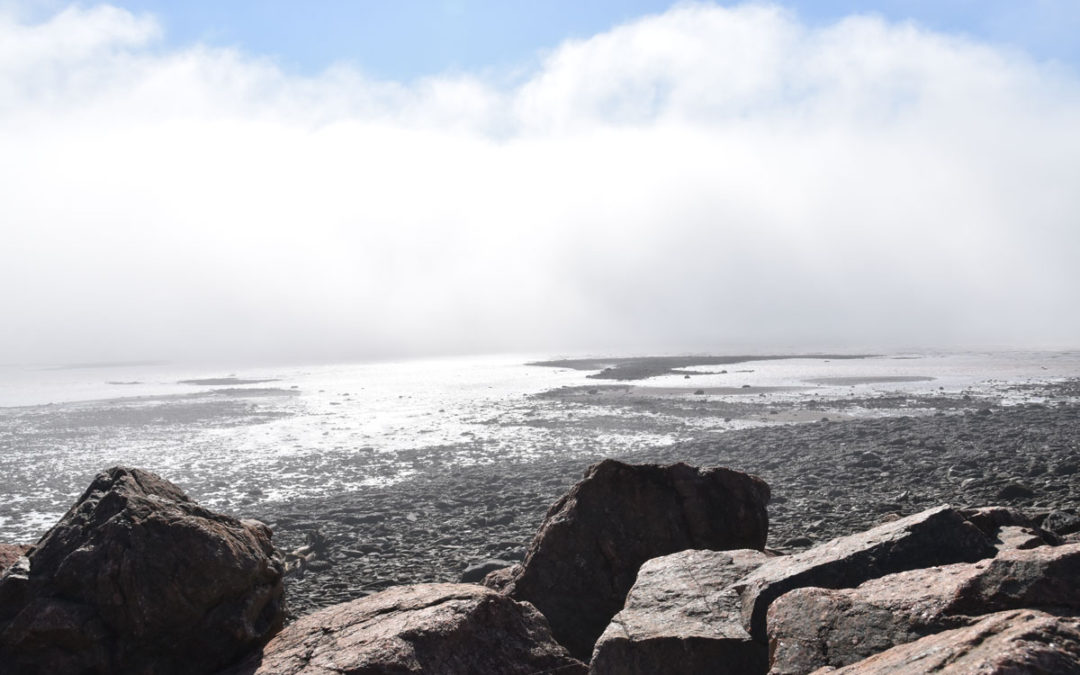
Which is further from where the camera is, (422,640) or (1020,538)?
(1020,538)

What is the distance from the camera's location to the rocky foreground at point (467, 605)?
182 inches

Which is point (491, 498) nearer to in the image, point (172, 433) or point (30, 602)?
point (30, 602)

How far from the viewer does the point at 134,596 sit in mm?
5980

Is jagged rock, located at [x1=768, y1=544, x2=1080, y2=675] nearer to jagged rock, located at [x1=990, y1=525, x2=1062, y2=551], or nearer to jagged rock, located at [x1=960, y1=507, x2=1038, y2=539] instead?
jagged rock, located at [x1=990, y1=525, x2=1062, y2=551]

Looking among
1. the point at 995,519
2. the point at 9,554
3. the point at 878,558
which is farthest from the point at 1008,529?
the point at 9,554

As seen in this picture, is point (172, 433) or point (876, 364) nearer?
point (172, 433)

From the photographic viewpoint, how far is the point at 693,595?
6461 millimetres

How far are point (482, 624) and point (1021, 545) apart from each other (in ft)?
15.2

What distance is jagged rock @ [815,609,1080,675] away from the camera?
3.33 metres

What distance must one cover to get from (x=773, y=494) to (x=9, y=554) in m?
15.1

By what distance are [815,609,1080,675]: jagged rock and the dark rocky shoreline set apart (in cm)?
922

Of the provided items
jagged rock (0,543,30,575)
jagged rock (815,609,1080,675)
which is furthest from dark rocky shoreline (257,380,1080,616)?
jagged rock (815,609,1080,675)

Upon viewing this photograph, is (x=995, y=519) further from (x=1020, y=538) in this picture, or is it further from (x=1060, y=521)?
(x=1060, y=521)

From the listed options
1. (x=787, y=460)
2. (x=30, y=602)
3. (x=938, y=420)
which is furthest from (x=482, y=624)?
(x=938, y=420)
